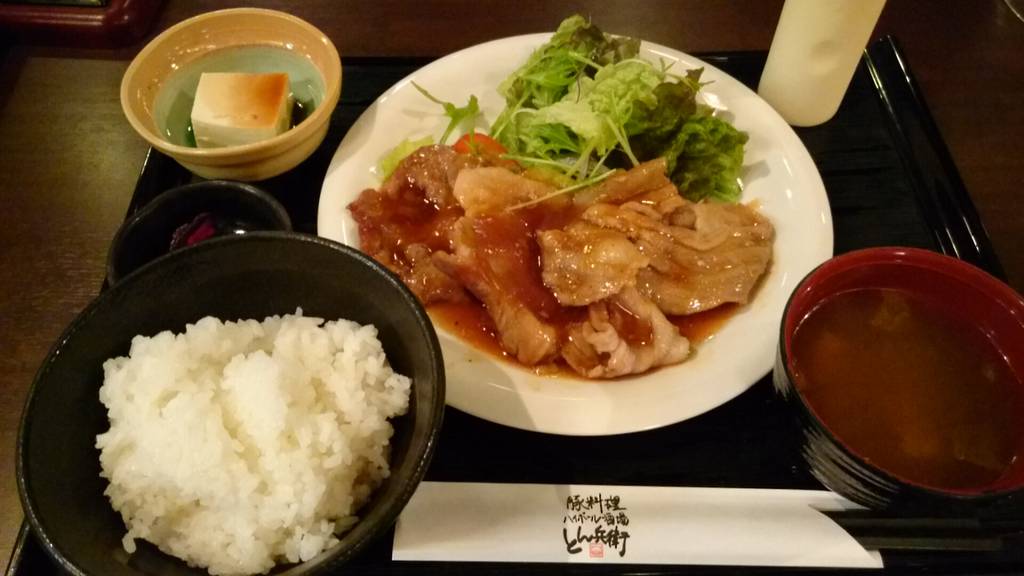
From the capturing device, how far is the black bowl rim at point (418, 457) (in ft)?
4.71

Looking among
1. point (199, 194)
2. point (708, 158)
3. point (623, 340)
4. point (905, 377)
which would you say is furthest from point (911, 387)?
point (199, 194)

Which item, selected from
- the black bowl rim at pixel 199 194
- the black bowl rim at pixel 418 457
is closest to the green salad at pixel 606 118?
the black bowl rim at pixel 199 194

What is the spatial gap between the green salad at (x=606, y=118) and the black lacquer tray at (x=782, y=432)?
0.45 metres

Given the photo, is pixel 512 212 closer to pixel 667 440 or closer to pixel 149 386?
pixel 667 440

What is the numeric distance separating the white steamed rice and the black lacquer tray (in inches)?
14.6

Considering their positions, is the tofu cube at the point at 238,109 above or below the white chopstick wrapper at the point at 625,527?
above

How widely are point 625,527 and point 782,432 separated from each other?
643 millimetres

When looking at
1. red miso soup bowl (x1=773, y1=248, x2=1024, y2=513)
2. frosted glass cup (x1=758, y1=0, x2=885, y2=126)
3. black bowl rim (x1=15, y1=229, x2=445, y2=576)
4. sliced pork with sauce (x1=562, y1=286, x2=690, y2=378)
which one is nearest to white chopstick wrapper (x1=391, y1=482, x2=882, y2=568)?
red miso soup bowl (x1=773, y1=248, x2=1024, y2=513)

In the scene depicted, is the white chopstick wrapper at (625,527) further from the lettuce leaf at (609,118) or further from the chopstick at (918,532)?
the lettuce leaf at (609,118)

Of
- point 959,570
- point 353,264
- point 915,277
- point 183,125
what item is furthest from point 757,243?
point 183,125

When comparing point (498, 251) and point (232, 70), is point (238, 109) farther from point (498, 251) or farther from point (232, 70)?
point (498, 251)

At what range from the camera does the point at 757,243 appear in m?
2.51

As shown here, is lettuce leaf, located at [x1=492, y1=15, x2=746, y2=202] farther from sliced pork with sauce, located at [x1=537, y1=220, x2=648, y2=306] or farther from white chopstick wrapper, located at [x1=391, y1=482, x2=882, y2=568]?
white chopstick wrapper, located at [x1=391, y1=482, x2=882, y2=568]

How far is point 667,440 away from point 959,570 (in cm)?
83
